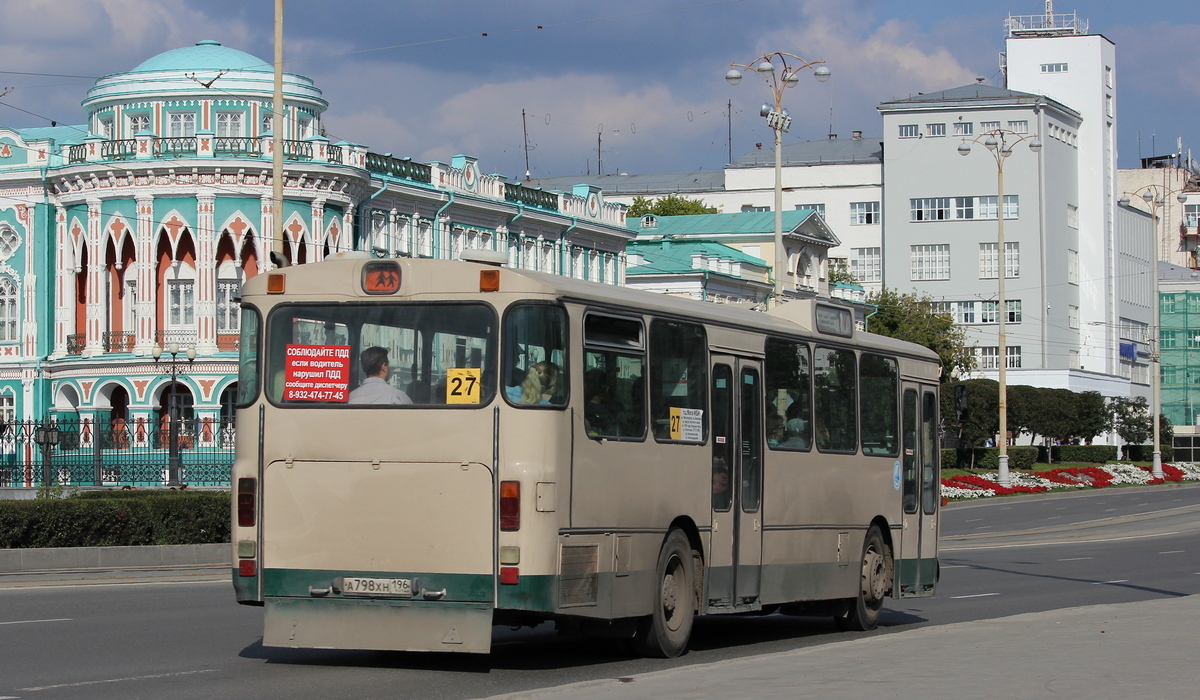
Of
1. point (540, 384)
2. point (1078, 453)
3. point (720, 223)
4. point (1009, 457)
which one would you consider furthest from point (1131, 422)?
point (540, 384)

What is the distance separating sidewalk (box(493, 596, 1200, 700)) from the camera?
996 cm

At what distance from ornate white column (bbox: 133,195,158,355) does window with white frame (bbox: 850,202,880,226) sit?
75506mm

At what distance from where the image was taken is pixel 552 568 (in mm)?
11031

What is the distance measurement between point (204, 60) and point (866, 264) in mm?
73840

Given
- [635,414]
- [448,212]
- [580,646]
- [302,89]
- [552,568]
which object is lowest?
[580,646]

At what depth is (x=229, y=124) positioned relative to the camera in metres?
47.9

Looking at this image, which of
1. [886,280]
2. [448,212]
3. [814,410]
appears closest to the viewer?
[814,410]

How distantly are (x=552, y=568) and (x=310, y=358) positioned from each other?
234 centimetres

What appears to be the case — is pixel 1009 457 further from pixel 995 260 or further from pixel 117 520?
pixel 117 520

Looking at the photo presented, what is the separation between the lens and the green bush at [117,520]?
22.7 m

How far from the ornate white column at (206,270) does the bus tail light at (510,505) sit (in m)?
36.9

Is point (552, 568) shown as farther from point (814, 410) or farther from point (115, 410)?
point (115, 410)

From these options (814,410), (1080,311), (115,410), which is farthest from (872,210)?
(814,410)

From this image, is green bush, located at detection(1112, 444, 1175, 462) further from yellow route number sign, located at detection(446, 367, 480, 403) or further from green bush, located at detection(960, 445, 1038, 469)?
yellow route number sign, located at detection(446, 367, 480, 403)
